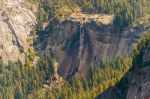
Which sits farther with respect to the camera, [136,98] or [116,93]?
[116,93]

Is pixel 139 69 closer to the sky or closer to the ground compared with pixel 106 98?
closer to the sky

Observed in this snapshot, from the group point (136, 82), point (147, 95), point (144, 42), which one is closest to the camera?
point (147, 95)

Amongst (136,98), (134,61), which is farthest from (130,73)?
(136,98)

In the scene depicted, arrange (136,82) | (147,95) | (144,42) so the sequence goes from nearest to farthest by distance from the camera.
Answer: (147,95)
(136,82)
(144,42)

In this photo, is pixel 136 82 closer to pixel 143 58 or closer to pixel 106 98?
pixel 143 58

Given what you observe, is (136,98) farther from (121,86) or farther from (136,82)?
(121,86)

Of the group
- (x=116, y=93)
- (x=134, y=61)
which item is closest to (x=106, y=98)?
(x=116, y=93)
